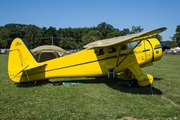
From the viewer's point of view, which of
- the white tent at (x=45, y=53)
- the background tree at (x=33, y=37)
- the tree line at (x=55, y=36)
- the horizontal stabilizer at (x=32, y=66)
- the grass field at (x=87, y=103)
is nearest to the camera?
the grass field at (x=87, y=103)

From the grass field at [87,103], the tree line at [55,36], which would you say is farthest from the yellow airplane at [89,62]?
the tree line at [55,36]

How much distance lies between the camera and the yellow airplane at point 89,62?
8.16 metres

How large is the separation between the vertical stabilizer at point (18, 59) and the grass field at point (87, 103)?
661 millimetres

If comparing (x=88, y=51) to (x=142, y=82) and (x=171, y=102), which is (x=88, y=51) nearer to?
(x=142, y=82)

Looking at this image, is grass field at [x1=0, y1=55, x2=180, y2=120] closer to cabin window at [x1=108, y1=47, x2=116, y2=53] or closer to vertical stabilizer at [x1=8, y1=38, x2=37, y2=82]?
vertical stabilizer at [x1=8, y1=38, x2=37, y2=82]

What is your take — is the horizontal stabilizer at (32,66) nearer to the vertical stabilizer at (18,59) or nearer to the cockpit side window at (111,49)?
the vertical stabilizer at (18,59)

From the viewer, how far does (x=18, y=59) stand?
817 centimetres

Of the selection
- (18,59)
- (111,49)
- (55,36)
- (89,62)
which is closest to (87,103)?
(89,62)

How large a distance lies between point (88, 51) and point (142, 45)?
274 centimetres

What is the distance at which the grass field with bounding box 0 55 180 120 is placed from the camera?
514 centimetres

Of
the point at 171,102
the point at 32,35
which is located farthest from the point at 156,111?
the point at 32,35

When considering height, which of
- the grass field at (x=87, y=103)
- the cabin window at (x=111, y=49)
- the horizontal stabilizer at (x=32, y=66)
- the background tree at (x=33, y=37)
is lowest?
the grass field at (x=87, y=103)

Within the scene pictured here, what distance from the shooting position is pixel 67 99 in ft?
21.6

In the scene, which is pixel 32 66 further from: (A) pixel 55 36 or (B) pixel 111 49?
(A) pixel 55 36
